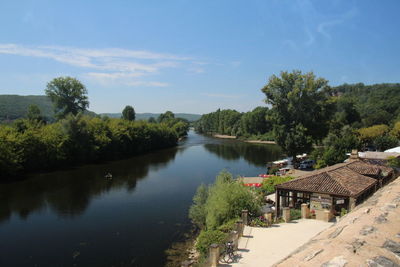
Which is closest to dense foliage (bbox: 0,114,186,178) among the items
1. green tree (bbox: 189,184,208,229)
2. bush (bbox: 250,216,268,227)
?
green tree (bbox: 189,184,208,229)

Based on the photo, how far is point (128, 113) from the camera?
111 meters

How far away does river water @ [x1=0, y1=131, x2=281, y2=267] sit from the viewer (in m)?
18.5

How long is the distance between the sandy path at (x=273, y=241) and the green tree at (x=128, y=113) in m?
98.0

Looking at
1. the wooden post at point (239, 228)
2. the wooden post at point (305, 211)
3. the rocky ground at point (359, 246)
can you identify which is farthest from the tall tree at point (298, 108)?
the rocky ground at point (359, 246)

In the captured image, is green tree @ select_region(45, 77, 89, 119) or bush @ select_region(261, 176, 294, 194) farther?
green tree @ select_region(45, 77, 89, 119)

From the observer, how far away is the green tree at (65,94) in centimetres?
7556

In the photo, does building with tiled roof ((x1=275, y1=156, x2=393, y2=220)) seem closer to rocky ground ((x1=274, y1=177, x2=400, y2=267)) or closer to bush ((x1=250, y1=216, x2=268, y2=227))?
bush ((x1=250, y1=216, x2=268, y2=227))

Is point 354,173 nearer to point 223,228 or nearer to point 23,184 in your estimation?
point 223,228

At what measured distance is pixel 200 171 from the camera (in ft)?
149

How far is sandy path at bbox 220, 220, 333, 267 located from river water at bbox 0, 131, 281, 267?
222 inches

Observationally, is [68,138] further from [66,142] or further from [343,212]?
[343,212]

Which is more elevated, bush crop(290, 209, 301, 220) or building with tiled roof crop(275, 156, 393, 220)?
building with tiled roof crop(275, 156, 393, 220)

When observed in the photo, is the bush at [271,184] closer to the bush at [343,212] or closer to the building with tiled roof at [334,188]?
the building with tiled roof at [334,188]

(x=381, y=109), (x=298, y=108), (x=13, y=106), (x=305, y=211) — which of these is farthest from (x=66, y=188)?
(x=13, y=106)
